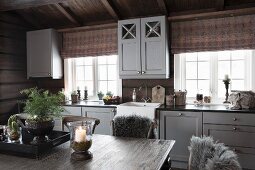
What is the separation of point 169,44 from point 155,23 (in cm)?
40

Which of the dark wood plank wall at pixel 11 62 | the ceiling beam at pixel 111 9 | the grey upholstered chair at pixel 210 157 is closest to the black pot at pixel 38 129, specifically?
the grey upholstered chair at pixel 210 157

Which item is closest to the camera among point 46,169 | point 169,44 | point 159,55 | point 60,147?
point 46,169

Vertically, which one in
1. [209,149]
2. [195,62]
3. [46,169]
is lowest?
[46,169]

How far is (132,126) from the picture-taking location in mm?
2180

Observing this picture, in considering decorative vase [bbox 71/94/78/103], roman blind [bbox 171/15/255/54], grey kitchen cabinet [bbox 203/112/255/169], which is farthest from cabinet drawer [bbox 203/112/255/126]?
decorative vase [bbox 71/94/78/103]

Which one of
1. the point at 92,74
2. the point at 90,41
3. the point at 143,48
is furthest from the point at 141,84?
the point at 90,41

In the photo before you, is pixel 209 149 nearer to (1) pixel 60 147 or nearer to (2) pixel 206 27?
(1) pixel 60 147

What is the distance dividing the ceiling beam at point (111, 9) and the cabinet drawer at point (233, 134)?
2158 mm

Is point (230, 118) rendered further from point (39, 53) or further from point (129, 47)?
point (39, 53)

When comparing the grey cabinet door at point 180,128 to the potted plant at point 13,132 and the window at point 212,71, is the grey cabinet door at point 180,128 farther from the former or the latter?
the potted plant at point 13,132

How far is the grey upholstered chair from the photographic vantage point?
0.98 m

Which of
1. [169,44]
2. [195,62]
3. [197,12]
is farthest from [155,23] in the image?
[195,62]

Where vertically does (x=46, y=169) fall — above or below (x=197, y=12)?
below

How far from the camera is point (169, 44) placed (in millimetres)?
3475
